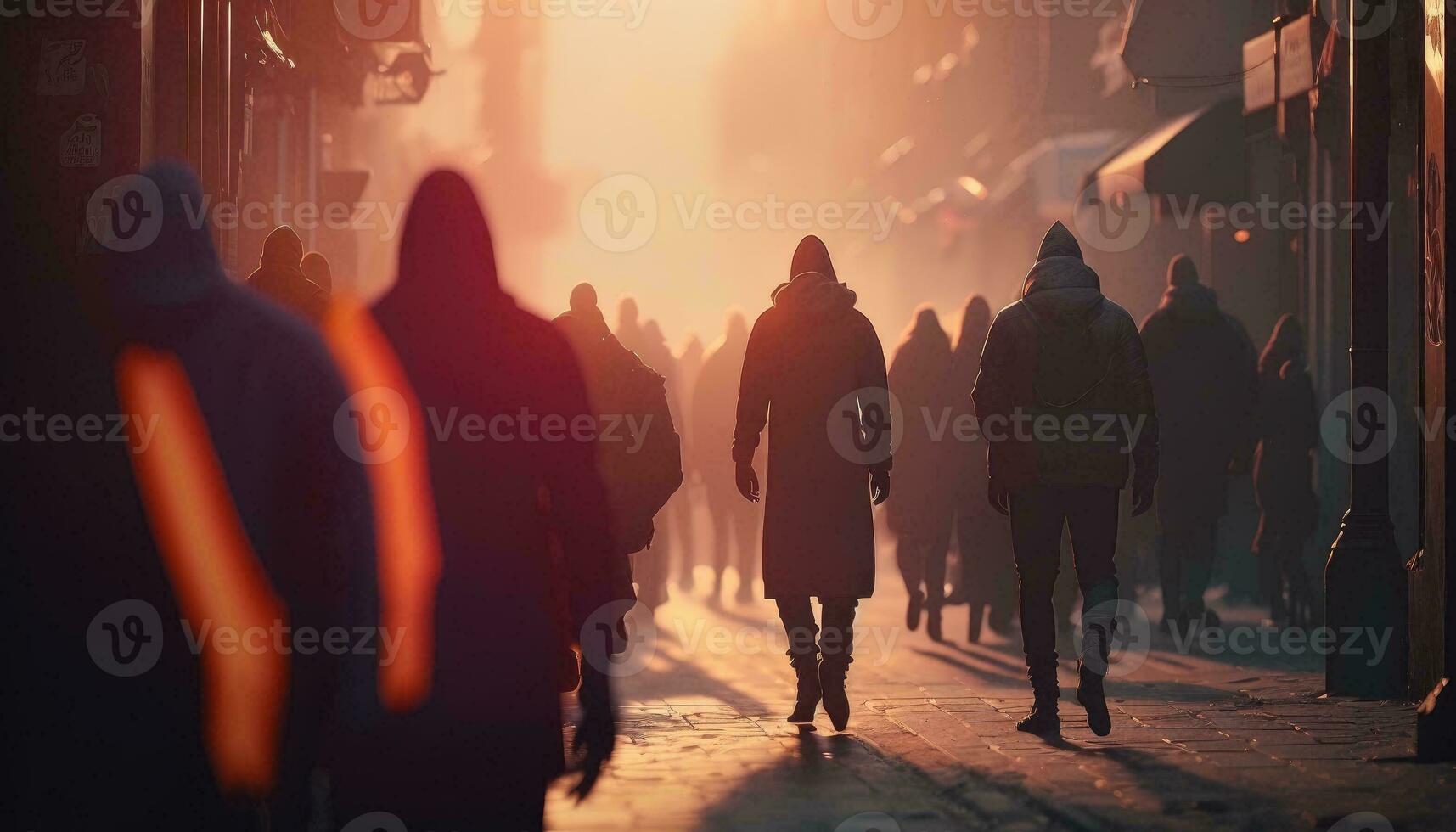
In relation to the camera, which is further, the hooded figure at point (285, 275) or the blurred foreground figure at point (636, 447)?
the blurred foreground figure at point (636, 447)

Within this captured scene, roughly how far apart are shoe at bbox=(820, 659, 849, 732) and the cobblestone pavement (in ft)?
0.39

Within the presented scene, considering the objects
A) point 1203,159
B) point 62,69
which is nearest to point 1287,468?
point 1203,159

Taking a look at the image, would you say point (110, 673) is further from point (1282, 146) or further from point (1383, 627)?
point (1282, 146)

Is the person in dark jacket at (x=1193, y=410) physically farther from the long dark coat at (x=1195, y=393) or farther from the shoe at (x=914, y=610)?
the shoe at (x=914, y=610)

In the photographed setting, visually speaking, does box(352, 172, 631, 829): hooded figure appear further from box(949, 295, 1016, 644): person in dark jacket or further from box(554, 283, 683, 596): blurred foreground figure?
box(949, 295, 1016, 644): person in dark jacket

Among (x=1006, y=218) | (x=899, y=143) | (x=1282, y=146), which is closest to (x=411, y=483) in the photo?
(x=1282, y=146)

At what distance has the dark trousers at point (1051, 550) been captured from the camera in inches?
344

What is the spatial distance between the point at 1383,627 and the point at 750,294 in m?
59.9

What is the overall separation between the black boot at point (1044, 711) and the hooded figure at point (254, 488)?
16.0 ft

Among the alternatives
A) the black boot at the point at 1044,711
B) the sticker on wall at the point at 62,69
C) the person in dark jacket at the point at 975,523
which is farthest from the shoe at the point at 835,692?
the person in dark jacket at the point at 975,523

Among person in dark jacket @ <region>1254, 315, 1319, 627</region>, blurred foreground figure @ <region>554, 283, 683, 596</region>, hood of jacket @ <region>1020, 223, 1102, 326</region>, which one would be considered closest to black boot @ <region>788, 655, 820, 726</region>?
blurred foreground figure @ <region>554, 283, 683, 596</region>

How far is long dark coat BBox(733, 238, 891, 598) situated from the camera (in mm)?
9266

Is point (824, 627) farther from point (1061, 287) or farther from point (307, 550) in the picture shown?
point (307, 550)

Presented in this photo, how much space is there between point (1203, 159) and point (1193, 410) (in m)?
7.89
